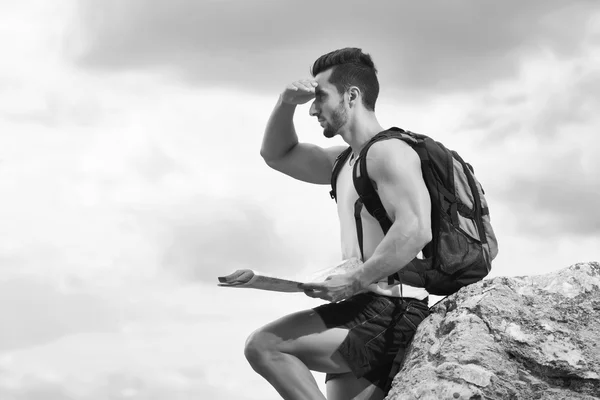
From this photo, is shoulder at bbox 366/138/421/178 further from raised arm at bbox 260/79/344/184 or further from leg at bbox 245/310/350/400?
raised arm at bbox 260/79/344/184

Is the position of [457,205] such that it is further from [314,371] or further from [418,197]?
[314,371]

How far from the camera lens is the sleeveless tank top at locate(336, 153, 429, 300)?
652 cm

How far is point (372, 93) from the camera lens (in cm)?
696

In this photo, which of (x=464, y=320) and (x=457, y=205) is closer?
(x=464, y=320)

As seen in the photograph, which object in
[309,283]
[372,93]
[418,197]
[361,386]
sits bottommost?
[361,386]

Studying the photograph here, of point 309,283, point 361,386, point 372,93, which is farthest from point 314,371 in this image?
point 372,93

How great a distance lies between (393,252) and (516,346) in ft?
3.42

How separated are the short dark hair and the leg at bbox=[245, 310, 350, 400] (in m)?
1.78

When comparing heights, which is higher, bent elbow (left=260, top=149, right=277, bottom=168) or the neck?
bent elbow (left=260, top=149, right=277, bottom=168)

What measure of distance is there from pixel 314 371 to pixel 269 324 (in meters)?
0.49

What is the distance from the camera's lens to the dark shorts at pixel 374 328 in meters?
6.39

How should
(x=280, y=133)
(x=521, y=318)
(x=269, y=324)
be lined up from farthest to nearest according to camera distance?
(x=280, y=133), (x=269, y=324), (x=521, y=318)

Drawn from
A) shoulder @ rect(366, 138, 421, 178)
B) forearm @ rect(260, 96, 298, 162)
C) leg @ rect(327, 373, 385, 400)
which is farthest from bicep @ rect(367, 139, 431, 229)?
forearm @ rect(260, 96, 298, 162)

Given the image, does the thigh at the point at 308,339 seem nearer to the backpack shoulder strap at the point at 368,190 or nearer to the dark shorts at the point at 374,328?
the dark shorts at the point at 374,328
